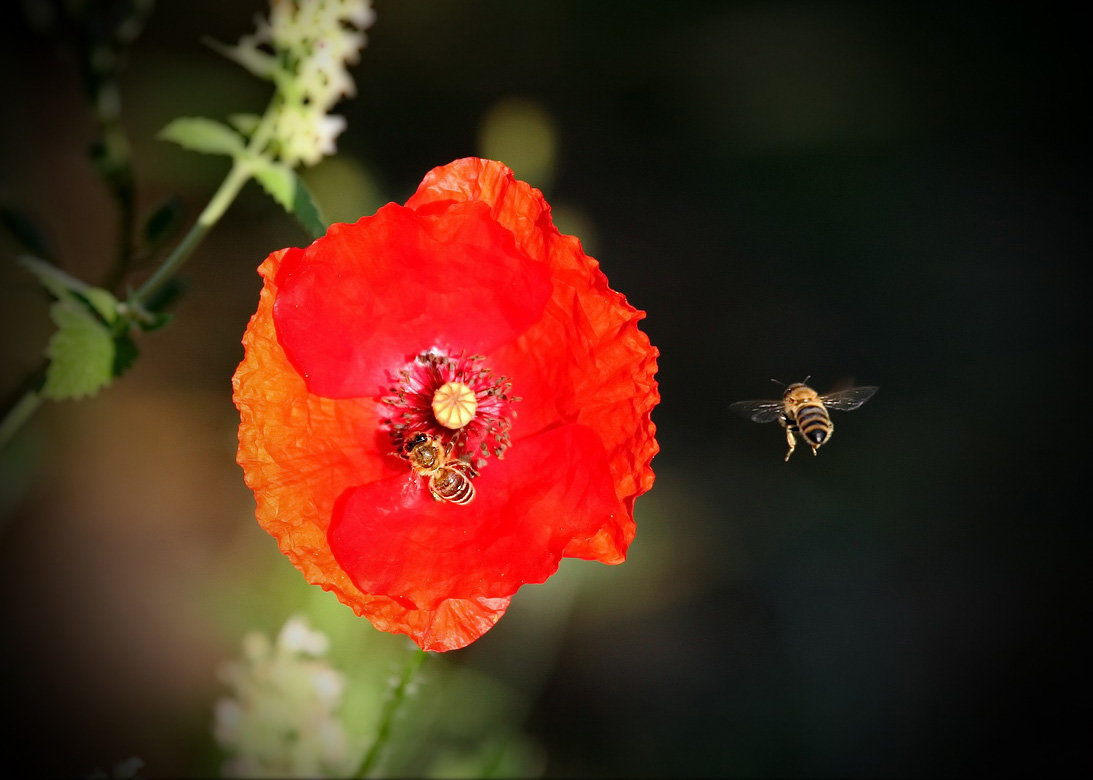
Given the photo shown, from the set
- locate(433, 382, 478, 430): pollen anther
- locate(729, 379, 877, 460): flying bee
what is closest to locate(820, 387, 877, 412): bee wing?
locate(729, 379, 877, 460): flying bee

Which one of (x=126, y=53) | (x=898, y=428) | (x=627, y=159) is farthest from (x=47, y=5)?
(x=898, y=428)

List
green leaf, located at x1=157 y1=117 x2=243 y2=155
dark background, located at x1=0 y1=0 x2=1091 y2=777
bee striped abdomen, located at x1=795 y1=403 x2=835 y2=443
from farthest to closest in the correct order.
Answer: dark background, located at x1=0 y1=0 x2=1091 y2=777
bee striped abdomen, located at x1=795 y1=403 x2=835 y2=443
green leaf, located at x1=157 y1=117 x2=243 y2=155


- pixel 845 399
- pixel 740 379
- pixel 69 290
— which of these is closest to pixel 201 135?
pixel 69 290

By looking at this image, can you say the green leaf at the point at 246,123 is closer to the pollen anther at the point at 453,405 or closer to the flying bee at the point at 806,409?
the pollen anther at the point at 453,405

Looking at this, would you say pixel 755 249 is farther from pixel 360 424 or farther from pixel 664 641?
pixel 360 424

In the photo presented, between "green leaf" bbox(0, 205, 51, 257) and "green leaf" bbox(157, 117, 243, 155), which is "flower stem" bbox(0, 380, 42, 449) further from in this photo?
"green leaf" bbox(157, 117, 243, 155)

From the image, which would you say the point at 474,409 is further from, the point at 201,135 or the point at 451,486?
the point at 201,135
